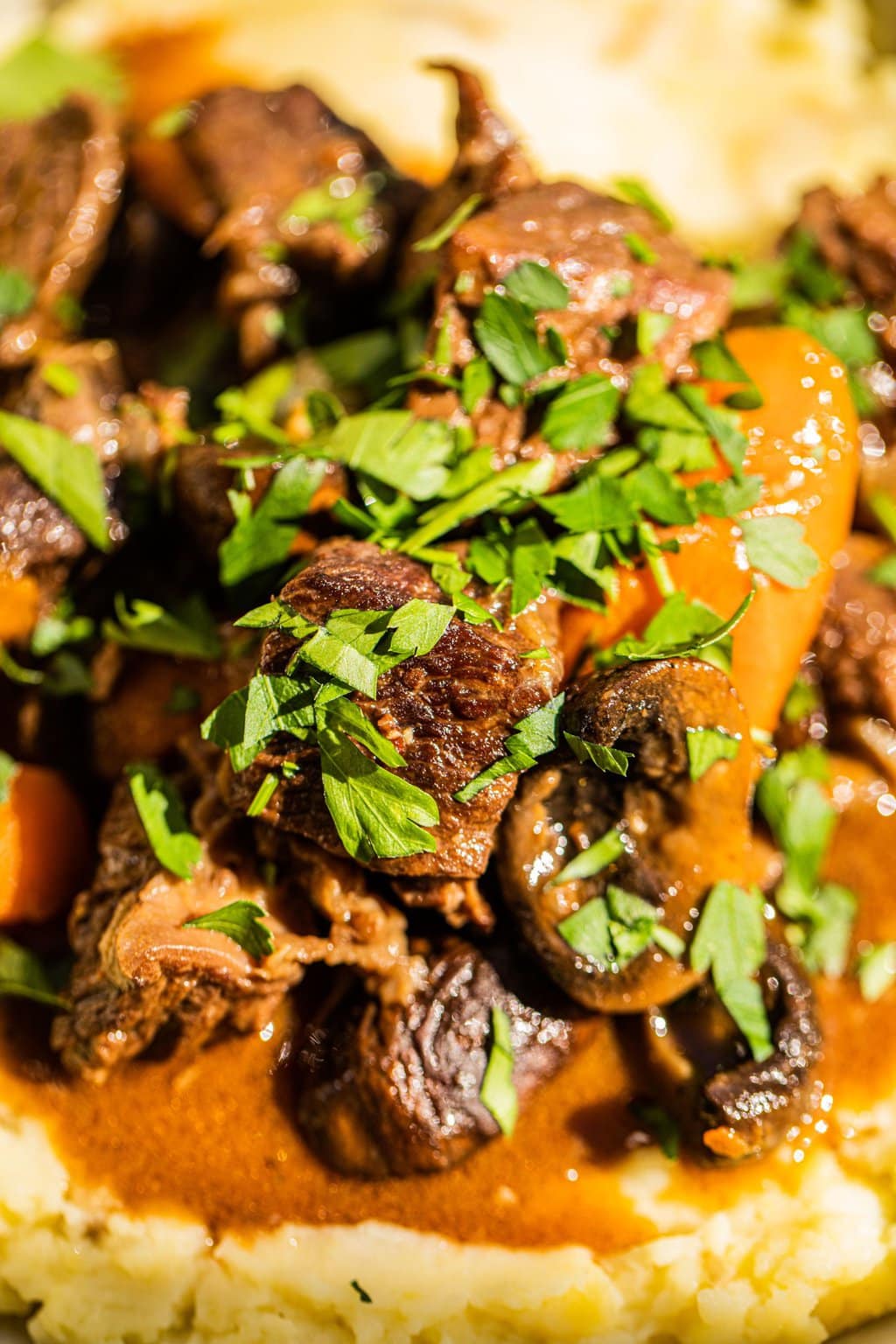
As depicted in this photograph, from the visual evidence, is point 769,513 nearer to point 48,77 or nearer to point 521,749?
point 521,749

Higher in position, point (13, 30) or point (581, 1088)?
point (13, 30)

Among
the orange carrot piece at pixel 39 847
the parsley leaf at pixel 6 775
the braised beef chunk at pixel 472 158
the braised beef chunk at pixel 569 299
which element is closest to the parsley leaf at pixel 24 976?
the orange carrot piece at pixel 39 847

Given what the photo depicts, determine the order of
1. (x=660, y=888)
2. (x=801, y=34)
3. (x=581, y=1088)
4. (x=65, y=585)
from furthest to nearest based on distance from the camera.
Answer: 1. (x=801, y=34)
2. (x=65, y=585)
3. (x=581, y=1088)
4. (x=660, y=888)

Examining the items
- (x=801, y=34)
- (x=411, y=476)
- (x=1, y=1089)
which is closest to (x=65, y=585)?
(x=411, y=476)

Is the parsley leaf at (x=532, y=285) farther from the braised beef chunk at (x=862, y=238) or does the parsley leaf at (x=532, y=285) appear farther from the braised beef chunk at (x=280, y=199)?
the braised beef chunk at (x=862, y=238)

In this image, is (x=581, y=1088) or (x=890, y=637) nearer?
(x=581, y=1088)

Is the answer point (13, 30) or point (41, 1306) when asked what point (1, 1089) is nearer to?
point (41, 1306)

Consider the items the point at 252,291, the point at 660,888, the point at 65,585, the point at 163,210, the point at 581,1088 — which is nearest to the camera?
the point at 660,888

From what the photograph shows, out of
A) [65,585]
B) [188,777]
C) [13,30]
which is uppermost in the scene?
[13,30]
